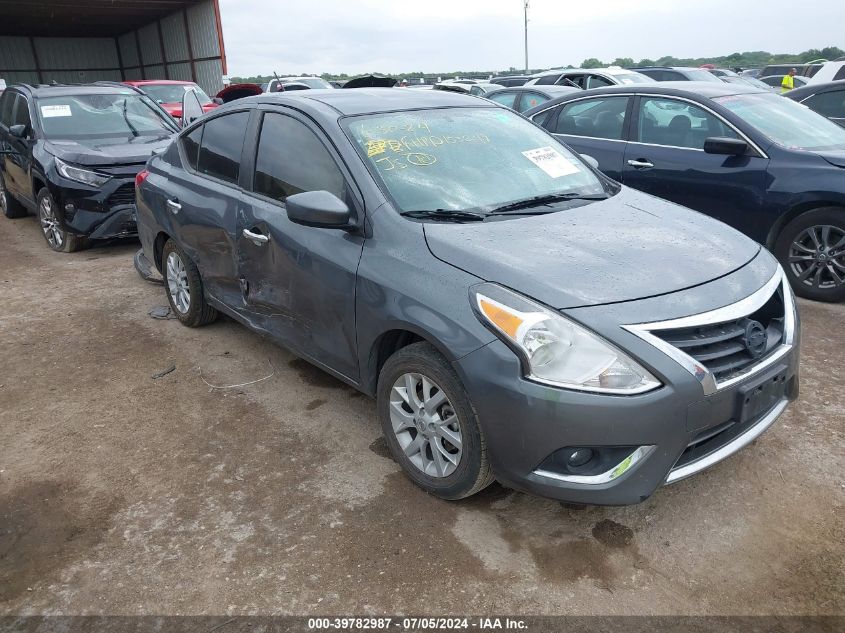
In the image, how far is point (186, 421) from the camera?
12.3 feet

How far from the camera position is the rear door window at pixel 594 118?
6.15 m

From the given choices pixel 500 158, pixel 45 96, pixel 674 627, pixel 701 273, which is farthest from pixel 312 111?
pixel 45 96

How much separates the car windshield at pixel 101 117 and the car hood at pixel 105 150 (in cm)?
19

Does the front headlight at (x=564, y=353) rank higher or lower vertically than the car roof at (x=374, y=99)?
lower

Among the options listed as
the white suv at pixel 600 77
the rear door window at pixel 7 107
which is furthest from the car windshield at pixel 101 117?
the white suv at pixel 600 77

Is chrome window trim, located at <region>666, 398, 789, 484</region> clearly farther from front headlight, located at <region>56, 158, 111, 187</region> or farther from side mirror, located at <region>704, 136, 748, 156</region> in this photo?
front headlight, located at <region>56, 158, 111, 187</region>

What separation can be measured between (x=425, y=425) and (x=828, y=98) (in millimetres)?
7289

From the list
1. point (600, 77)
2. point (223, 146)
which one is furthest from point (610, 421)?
point (600, 77)

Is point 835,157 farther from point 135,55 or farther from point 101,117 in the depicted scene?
point 135,55

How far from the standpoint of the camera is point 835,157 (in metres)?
5.02

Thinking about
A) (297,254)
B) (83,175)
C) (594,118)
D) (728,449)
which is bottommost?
(728,449)

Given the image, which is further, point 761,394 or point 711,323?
point 761,394

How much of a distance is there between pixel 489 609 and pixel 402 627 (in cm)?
31

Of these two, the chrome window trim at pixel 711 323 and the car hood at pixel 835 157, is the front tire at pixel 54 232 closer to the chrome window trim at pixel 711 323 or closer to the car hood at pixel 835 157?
the chrome window trim at pixel 711 323
